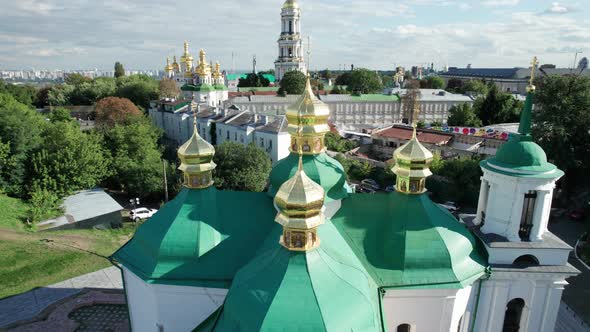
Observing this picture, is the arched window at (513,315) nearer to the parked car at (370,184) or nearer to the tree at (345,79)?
the parked car at (370,184)

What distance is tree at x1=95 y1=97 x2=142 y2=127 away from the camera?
40.4 metres

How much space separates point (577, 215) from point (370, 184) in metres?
13.0

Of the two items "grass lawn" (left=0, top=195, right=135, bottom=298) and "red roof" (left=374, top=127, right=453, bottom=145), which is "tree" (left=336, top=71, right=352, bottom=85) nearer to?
"red roof" (left=374, top=127, right=453, bottom=145)

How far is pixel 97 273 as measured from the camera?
17.0 meters

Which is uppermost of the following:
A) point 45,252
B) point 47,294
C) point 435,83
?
point 435,83

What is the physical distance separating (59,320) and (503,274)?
14.5 m

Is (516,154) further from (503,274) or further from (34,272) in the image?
(34,272)

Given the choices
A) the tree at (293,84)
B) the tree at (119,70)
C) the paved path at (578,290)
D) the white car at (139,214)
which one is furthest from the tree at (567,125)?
the tree at (119,70)

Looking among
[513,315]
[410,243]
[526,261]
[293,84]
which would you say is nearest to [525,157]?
[526,261]

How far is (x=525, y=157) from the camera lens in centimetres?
987

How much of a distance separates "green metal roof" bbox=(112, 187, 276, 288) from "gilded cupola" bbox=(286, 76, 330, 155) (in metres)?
2.01

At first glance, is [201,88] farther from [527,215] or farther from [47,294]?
[527,215]

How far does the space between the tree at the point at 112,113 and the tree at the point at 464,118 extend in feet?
119

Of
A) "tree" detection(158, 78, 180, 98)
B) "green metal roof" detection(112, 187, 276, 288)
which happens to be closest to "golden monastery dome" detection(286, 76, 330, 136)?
"green metal roof" detection(112, 187, 276, 288)
